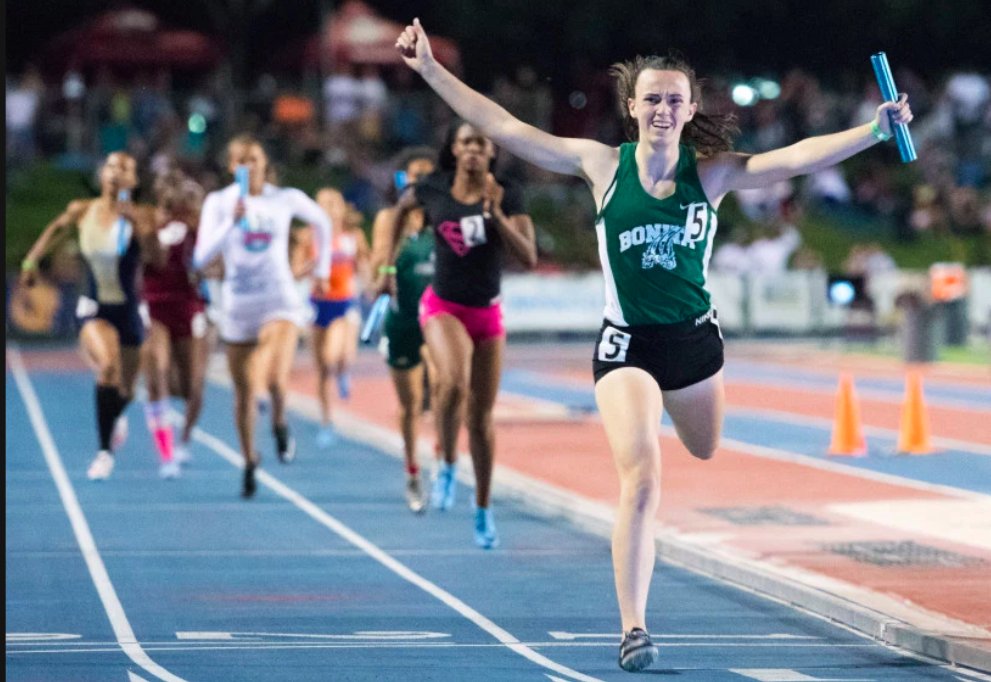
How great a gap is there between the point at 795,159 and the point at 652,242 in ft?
2.02

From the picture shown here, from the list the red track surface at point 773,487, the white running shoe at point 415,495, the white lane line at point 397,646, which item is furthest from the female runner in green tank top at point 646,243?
the white running shoe at point 415,495

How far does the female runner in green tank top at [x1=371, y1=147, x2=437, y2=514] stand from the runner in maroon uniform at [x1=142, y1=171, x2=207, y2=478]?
2.90 m

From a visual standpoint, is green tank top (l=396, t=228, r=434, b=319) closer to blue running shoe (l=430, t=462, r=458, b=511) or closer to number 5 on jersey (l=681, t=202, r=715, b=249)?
blue running shoe (l=430, t=462, r=458, b=511)

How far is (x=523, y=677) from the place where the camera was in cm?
893

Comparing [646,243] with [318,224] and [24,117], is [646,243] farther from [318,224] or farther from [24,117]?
[24,117]

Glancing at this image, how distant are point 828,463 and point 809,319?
23576mm

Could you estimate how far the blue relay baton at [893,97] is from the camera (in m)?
8.50

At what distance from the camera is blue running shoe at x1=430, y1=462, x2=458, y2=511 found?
14.5 m

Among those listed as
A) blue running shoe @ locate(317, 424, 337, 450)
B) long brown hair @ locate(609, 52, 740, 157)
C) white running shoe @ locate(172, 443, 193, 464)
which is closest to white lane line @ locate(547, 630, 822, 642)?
long brown hair @ locate(609, 52, 740, 157)

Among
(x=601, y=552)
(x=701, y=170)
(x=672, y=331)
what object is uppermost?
(x=701, y=170)

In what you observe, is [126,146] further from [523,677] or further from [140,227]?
[523,677]

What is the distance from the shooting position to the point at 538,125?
44188mm

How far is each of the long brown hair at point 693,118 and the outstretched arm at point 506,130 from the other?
28 centimetres

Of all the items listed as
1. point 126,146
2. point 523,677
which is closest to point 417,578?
point 523,677
